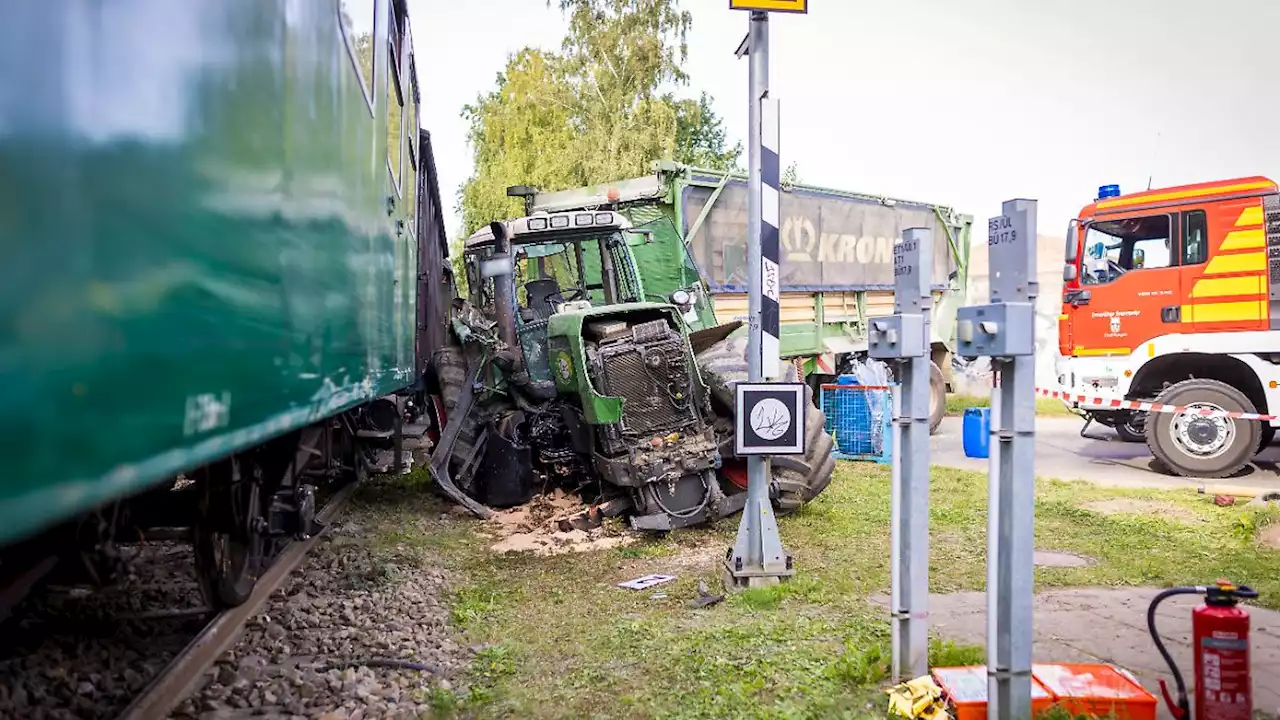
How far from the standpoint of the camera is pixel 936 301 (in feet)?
52.7

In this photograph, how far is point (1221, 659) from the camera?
3.09 meters

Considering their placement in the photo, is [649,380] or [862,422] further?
[862,422]

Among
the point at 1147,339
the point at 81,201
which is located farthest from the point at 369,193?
the point at 1147,339

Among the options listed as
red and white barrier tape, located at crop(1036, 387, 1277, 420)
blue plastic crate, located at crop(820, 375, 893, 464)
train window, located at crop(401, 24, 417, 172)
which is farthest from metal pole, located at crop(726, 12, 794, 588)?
red and white barrier tape, located at crop(1036, 387, 1277, 420)

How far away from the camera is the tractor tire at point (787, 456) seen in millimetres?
7129

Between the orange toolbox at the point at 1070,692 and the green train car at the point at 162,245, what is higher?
Answer: the green train car at the point at 162,245

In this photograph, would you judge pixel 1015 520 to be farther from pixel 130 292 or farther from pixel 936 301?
pixel 936 301

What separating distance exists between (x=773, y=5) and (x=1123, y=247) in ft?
23.2

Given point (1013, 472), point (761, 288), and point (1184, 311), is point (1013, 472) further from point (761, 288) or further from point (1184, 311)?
point (1184, 311)

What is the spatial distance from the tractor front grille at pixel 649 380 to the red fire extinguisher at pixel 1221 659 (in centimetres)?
413

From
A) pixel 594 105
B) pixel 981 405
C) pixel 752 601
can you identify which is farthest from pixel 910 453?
pixel 594 105

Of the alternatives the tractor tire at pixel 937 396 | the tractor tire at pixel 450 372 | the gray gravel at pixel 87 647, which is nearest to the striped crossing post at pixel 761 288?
the gray gravel at pixel 87 647

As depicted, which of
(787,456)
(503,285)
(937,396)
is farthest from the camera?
(937,396)

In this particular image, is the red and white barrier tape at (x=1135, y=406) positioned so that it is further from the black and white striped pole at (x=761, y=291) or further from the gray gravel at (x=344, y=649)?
the gray gravel at (x=344, y=649)
